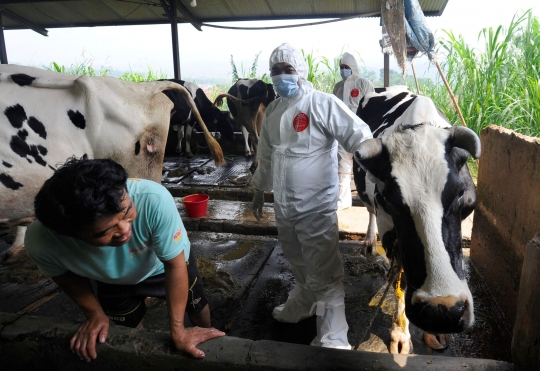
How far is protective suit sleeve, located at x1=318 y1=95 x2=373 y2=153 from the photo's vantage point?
232 centimetres

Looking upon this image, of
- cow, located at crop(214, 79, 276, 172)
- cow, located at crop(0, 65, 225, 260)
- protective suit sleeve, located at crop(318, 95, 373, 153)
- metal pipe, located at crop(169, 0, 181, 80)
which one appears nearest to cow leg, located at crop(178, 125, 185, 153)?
metal pipe, located at crop(169, 0, 181, 80)

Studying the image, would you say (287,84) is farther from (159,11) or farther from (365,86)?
(159,11)

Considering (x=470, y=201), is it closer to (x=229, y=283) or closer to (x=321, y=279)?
(x=321, y=279)

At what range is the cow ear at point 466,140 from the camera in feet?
6.12

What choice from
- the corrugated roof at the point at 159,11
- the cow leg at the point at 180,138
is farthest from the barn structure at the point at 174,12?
the cow leg at the point at 180,138

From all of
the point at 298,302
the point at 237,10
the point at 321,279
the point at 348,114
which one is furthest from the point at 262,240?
the point at 237,10

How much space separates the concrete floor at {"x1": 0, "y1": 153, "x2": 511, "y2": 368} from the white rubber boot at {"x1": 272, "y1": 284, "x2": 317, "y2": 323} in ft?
0.17

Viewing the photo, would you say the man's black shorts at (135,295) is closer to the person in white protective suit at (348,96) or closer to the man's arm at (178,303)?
the man's arm at (178,303)

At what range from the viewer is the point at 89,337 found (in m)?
1.83

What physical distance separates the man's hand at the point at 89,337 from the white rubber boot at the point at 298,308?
1.36 m

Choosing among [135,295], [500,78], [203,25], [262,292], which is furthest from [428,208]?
[203,25]

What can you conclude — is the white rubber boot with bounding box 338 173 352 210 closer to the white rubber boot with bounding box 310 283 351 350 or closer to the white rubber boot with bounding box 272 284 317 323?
the white rubber boot with bounding box 272 284 317 323

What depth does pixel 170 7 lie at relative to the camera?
819 centimetres

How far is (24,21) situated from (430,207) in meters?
11.0
